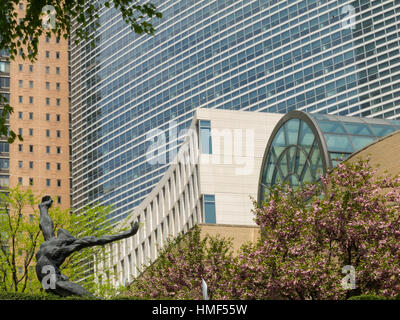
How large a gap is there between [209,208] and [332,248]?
121 feet

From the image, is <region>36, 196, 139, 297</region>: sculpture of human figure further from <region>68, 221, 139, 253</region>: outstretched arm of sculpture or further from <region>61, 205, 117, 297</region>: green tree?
<region>61, 205, 117, 297</region>: green tree

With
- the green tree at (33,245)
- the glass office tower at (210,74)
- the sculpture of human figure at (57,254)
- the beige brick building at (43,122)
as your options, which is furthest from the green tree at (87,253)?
the beige brick building at (43,122)

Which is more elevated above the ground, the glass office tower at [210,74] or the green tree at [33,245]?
the glass office tower at [210,74]

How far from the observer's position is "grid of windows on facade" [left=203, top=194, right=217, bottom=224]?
62938 millimetres

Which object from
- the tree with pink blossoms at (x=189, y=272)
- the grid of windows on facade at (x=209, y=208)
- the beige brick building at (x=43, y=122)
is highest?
the beige brick building at (x=43, y=122)

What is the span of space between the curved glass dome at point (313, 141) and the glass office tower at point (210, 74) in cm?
8613

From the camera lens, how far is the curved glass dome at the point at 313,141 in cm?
3950

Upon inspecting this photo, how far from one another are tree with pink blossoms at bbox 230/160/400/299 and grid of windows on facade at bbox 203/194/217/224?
3391 centimetres

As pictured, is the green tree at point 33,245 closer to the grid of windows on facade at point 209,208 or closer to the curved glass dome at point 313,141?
the curved glass dome at point 313,141

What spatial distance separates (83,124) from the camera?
575 ft

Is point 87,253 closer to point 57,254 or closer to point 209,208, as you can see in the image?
point 209,208

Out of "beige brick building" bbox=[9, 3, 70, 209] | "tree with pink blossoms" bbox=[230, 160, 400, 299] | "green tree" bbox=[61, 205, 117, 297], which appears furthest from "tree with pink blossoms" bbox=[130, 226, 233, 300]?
"beige brick building" bbox=[9, 3, 70, 209]
